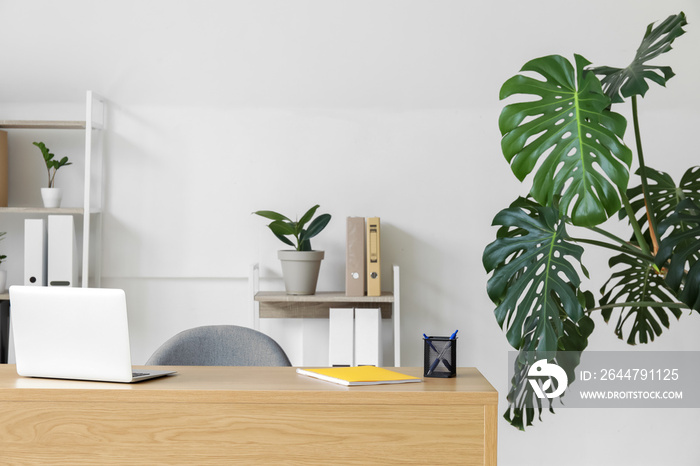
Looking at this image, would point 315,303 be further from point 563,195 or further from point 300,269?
point 563,195

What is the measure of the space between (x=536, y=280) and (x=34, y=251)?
2092 mm

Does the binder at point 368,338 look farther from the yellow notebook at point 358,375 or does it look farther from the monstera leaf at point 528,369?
the yellow notebook at point 358,375

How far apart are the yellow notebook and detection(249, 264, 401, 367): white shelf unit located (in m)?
1.08

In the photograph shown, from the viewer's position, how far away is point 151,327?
10.7 ft

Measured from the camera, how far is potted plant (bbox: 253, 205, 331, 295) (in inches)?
115

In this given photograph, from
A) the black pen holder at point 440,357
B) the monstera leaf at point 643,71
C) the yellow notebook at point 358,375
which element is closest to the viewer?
the yellow notebook at point 358,375

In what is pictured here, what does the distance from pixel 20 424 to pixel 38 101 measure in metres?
2.09

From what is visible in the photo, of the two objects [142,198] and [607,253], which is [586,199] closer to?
[607,253]

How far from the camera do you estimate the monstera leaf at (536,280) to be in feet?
6.47

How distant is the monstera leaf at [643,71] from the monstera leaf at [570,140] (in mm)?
142

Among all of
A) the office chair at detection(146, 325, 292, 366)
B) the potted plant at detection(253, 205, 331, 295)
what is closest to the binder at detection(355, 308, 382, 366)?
the potted plant at detection(253, 205, 331, 295)

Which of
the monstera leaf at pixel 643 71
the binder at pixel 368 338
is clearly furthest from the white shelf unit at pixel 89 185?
the monstera leaf at pixel 643 71

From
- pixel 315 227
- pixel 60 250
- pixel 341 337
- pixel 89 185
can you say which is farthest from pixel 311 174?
pixel 60 250

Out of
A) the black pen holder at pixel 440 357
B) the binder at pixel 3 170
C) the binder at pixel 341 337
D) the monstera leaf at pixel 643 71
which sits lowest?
the binder at pixel 341 337
